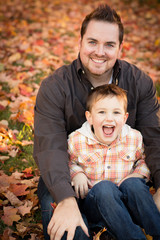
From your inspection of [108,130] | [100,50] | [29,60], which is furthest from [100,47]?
[29,60]

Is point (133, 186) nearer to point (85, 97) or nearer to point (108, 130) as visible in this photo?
point (108, 130)

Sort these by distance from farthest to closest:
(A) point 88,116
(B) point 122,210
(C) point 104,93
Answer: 1. (A) point 88,116
2. (C) point 104,93
3. (B) point 122,210

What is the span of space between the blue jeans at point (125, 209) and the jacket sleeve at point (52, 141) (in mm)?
227

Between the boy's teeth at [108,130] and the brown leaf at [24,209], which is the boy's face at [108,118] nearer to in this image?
the boy's teeth at [108,130]

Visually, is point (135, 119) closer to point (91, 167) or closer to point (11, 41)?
point (91, 167)

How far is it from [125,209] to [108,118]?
73 cm

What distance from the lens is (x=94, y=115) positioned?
102 inches

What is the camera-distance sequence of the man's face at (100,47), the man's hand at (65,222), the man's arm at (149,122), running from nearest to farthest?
the man's hand at (65,222), the man's arm at (149,122), the man's face at (100,47)

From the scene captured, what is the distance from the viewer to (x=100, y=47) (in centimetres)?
282

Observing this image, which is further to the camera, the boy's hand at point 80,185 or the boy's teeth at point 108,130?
the boy's teeth at point 108,130

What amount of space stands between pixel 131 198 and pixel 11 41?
4775 mm

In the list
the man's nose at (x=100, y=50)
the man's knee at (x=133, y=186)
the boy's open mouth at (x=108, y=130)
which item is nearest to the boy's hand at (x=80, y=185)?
the man's knee at (x=133, y=186)

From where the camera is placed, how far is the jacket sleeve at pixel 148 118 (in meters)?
2.73

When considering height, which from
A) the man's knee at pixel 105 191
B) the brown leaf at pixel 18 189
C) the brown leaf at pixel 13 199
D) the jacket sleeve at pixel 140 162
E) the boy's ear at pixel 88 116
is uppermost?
the boy's ear at pixel 88 116
